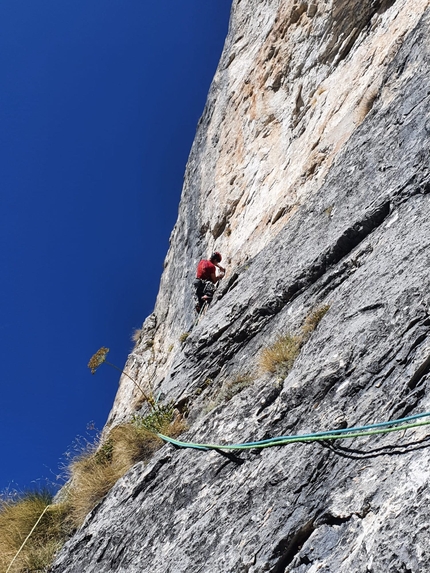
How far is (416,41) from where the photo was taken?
8094 mm

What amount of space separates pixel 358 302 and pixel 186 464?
2497mm

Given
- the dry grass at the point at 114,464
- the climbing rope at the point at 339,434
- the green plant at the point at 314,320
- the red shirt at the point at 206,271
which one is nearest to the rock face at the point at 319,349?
the climbing rope at the point at 339,434

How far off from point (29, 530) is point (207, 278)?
6.12m

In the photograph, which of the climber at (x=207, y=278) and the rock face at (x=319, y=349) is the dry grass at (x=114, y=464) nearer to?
the rock face at (x=319, y=349)

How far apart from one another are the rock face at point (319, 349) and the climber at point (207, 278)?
18.1 inches

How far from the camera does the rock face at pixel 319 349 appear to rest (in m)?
3.60

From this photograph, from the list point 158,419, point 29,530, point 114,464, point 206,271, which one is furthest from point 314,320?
point 206,271

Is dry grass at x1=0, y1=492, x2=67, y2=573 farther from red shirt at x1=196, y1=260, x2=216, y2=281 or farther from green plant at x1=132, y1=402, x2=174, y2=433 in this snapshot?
red shirt at x1=196, y1=260, x2=216, y2=281

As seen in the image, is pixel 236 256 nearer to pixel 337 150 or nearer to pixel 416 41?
pixel 337 150

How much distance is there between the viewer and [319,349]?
17.2 ft

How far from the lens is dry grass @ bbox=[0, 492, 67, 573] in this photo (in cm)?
621

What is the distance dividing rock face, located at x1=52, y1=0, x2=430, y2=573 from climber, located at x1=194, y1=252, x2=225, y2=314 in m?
0.46

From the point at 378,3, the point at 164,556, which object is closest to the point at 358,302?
the point at 164,556

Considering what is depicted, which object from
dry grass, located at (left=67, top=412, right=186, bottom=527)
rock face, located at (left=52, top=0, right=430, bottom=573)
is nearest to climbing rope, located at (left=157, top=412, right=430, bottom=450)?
rock face, located at (left=52, top=0, right=430, bottom=573)
